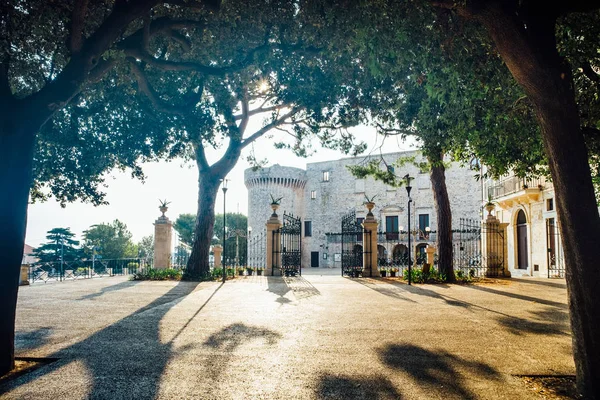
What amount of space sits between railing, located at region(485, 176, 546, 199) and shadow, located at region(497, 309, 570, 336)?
14488 mm

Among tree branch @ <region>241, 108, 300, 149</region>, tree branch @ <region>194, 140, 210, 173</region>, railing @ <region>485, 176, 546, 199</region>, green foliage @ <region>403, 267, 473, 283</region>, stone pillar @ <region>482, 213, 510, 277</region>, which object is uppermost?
tree branch @ <region>241, 108, 300, 149</region>

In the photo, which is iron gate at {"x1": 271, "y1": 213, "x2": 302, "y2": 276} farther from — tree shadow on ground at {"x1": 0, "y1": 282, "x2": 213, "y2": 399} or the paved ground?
tree shadow on ground at {"x1": 0, "y1": 282, "x2": 213, "y2": 399}

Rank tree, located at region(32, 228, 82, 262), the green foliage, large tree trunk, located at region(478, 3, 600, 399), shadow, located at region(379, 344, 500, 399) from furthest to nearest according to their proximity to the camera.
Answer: tree, located at region(32, 228, 82, 262)
the green foliage
shadow, located at region(379, 344, 500, 399)
large tree trunk, located at region(478, 3, 600, 399)

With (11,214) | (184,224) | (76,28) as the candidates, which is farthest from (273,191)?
(11,214)

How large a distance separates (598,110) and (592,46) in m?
1.25

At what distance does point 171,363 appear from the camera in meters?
4.73

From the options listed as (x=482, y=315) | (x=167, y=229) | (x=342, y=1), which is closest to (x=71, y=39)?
(x=342, y=1)

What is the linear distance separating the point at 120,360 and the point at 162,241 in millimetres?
15033

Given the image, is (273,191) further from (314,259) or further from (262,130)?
(262,130)

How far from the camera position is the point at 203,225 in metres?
17.5

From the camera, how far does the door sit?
44666 millimetres

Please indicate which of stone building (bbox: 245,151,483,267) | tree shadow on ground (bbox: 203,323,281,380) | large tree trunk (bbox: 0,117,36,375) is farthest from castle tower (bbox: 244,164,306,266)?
large tree trunk (bbox: 0,117,36,375)

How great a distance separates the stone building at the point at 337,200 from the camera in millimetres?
40156

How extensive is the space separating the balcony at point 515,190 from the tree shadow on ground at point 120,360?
20176 millimetres
